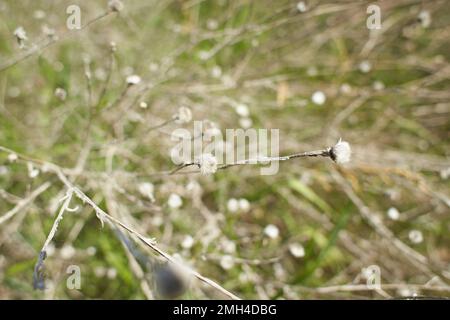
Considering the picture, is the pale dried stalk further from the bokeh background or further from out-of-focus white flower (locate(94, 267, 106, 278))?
out-of-focus white flower (locate(94, 267, 106, 278))

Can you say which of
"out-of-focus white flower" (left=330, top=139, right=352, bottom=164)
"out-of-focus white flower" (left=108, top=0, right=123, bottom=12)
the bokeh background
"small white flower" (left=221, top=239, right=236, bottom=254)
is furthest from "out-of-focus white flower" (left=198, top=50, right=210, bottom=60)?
"out-of-focus white flower" (left=330, top=139, right=352, bottom=164)

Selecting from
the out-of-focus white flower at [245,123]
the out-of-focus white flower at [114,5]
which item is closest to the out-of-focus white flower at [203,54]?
the out-of-focus white flower at [245,123]

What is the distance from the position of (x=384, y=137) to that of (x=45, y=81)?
60.3 inches

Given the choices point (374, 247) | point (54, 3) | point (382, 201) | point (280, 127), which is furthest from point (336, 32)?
point (54, 3)

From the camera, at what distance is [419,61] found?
1.87 meters

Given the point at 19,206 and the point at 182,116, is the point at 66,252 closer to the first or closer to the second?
the point at 19,206

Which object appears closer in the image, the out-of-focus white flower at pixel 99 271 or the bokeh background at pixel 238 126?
the bokeh background at pixel 238 126

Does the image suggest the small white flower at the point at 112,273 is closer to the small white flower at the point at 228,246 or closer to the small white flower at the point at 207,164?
the small white flower at the point at 228,246

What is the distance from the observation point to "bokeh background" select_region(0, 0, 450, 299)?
140cm

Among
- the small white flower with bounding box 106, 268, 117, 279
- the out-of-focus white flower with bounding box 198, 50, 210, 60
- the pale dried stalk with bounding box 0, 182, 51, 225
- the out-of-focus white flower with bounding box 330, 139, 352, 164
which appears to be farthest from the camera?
the out-of-focus white flower with bounding box 198, 50, 210, 60

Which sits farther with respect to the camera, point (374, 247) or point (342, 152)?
point (374, 247)

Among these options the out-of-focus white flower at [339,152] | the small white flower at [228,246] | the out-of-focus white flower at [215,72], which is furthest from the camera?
the out-of-focus white flower at [215,72]

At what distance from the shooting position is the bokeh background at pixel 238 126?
1403 millimetres
